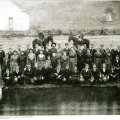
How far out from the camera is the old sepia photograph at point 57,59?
6773 mm

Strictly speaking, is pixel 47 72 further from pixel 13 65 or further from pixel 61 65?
pixel 13 65

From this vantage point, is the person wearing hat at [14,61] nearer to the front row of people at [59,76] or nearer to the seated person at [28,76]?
the front row of people at [59,76]

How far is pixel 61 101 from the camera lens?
676cm

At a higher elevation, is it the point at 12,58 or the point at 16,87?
the point at 12,58

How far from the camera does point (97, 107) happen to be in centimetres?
674

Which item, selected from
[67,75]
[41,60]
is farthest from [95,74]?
[41,60]

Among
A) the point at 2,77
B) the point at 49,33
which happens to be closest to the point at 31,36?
the point at 49,33

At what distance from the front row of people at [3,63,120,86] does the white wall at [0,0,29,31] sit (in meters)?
0.64

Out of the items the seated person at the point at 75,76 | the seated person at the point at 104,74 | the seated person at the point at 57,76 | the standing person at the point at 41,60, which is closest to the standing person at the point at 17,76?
the standing person at the point at 41,60

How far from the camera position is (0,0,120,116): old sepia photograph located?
6773 millimetres

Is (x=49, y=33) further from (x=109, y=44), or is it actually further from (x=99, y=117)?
(x=99, y=117)

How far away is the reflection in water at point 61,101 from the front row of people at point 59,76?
0.12m

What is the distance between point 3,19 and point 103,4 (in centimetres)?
154

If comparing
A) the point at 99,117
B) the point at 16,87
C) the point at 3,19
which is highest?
the point at 3,19
